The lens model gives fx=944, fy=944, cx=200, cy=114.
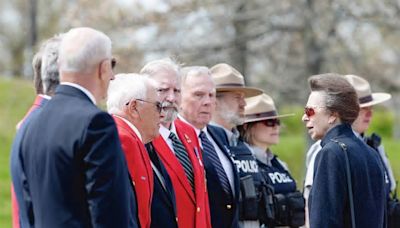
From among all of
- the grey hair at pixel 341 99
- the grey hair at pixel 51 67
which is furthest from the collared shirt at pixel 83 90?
the grey hair at pixel 341 99

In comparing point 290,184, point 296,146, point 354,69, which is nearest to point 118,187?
point 290,184

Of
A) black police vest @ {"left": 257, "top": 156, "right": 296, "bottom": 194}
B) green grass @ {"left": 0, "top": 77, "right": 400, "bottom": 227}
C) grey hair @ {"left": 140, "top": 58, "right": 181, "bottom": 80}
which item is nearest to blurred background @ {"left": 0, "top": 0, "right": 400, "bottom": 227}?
green grass @ {"left": 0, "top": 77, "right": 400, "bottom": 227}

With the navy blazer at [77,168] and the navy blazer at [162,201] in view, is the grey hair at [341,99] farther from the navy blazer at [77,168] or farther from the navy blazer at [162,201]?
the navy blazer at [77,168]

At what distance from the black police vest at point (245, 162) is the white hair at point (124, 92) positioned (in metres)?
1.65

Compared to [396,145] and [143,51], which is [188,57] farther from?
[396,145]

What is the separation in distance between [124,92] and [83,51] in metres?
1.02

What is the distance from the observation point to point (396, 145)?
76.6ft

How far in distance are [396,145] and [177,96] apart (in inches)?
719

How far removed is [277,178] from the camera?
6992 mm

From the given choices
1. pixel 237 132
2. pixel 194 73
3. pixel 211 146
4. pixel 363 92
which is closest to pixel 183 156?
pixel 211 146

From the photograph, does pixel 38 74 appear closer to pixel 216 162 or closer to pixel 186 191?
pixel 186 191

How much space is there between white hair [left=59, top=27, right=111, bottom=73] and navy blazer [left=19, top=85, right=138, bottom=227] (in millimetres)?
119

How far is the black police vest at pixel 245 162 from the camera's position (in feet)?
21.5

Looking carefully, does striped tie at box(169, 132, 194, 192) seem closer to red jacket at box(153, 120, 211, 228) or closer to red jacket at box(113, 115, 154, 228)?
red jacket at box(153, 120, 211, 228)
